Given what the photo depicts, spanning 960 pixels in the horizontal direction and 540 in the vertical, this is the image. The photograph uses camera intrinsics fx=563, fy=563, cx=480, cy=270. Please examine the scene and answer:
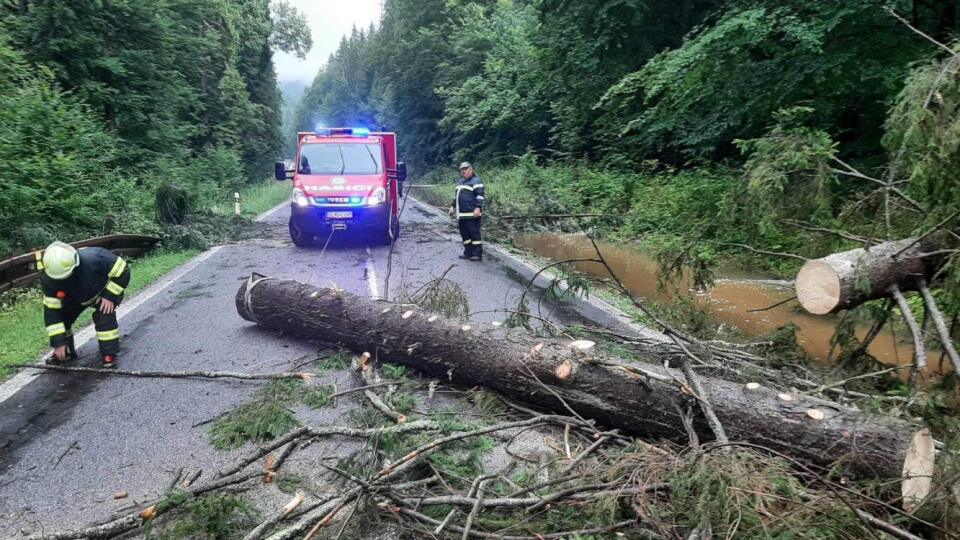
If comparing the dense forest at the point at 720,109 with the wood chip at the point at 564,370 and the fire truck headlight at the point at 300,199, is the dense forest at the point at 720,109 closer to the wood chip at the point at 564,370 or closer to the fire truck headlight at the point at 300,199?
the wood chip at the point at 564,370

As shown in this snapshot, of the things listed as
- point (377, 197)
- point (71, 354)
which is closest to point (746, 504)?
point (71, 354)

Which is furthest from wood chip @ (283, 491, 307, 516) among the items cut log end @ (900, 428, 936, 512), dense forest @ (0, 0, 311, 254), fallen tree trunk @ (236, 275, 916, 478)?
dense forest @ (0, 0, 311, 254)

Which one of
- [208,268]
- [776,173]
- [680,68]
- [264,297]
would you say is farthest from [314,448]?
[680,68]

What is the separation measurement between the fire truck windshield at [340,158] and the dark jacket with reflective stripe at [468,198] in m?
2.93

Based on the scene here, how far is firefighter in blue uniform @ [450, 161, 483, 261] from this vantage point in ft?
32.8

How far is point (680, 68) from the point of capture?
33.5 feet

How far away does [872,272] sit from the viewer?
3646 mm

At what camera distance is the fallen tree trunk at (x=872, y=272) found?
3.60 metres

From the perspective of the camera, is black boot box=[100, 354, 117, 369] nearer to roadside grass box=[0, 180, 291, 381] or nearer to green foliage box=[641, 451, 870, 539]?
roadside grass box=[0, 180, 291, 381]

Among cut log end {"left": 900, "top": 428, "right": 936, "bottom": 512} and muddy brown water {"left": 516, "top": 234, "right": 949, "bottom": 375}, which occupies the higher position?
cut log end {"left": 900, "top": 428, "right": 936, "bottom": 512}

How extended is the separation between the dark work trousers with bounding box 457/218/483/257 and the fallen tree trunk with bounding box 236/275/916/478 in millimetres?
4846

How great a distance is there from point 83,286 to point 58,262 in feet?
1.14

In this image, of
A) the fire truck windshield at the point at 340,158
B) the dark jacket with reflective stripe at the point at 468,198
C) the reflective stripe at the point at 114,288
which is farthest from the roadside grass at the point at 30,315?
the dark jacket with reflective stripe at the point at 468,198

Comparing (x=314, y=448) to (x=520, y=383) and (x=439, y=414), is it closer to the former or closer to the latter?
(x=439, y=414)
